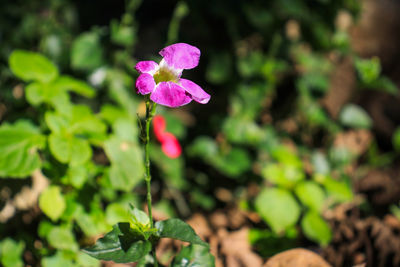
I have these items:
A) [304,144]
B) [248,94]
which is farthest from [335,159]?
[248,94]

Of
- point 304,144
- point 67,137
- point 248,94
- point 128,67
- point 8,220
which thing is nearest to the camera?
point 67,137

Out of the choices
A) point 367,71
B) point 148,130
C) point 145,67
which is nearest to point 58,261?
point 148,130

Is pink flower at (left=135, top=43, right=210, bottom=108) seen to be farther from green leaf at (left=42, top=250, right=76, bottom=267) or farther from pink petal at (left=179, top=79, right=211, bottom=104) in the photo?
green leaf at (left=42, top=250, right=76, bottom=267)

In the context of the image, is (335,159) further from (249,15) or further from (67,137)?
(67,137)

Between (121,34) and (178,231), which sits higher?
(121,34)

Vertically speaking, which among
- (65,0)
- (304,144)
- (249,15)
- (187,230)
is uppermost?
(65,0)

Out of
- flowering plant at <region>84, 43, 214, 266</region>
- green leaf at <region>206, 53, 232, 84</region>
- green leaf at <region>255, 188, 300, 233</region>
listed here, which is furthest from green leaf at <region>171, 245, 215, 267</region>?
green leaf at <region>206, 53, 232, 84</region>

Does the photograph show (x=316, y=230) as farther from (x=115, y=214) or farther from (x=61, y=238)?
(x=61, y=238)

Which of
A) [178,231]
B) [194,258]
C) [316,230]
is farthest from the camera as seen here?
[316,230]
